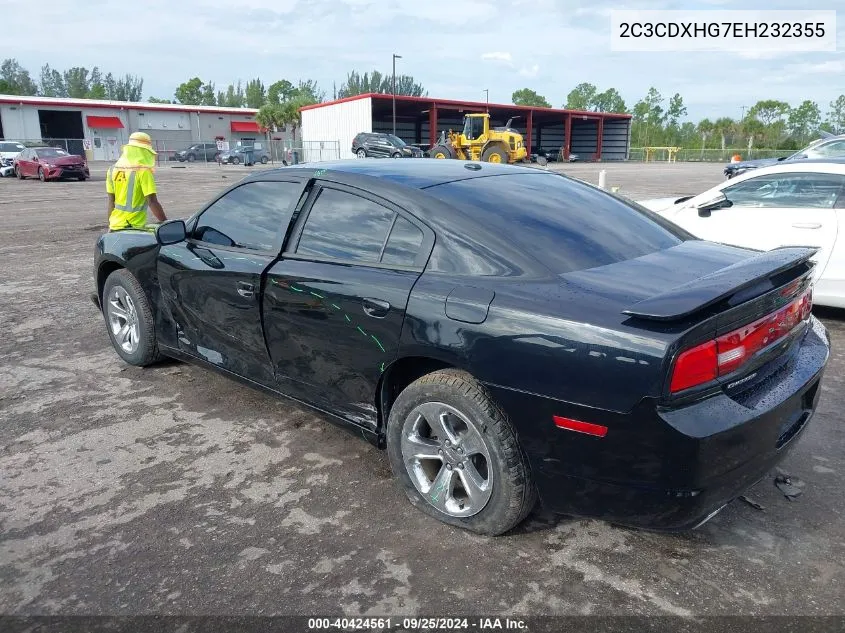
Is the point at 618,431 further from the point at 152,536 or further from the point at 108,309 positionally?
the point at 108,309

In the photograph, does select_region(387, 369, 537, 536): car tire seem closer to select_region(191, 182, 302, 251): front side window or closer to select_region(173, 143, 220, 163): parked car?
select_region(191, 182, 302, 251): front side window

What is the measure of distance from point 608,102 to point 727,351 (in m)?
134

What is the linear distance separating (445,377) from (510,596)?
34.0 inches

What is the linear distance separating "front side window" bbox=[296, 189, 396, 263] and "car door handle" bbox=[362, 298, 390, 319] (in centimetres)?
24

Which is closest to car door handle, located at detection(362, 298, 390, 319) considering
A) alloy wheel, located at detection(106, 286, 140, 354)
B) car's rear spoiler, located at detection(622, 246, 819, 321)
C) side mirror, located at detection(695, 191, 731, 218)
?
car's rear spoiler, located at detection(622, 246, 819, 321)

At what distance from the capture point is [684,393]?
2.31 m

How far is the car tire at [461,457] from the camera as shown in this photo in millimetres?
2658

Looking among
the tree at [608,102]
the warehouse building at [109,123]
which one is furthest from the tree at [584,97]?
the warehouse building at [109,123]

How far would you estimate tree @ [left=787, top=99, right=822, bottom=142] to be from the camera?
296ft

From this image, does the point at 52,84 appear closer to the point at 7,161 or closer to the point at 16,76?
the point at 16,76

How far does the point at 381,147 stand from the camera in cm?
3725

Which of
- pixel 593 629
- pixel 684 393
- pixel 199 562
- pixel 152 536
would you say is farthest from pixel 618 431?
pixel 152 536

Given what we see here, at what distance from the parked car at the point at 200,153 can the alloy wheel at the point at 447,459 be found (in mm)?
52256

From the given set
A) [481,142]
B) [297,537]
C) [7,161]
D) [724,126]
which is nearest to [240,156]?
[7,161]
